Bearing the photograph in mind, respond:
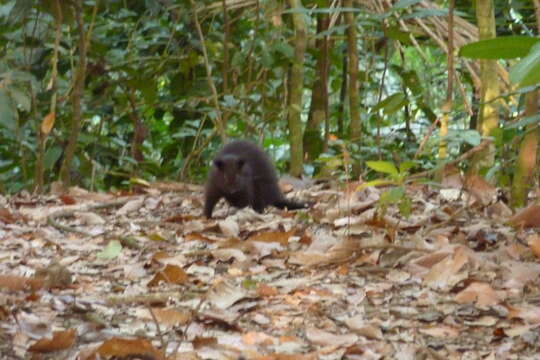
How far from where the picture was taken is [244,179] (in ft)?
20.2

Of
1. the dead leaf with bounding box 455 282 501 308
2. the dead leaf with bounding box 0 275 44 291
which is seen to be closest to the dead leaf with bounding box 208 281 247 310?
the dead leaf with bounding box 0 275 44 291

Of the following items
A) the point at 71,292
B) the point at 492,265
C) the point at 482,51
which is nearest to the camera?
the point at 482,51

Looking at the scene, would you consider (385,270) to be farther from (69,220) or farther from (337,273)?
(69,220)

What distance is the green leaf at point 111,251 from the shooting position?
12.9ft

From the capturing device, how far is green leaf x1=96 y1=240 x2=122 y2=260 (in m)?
3.93

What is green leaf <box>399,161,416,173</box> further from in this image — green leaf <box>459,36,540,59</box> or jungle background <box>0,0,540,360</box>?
green leaf <box>459,36,540,59</box>

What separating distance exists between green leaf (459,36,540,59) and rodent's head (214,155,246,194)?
3520mm

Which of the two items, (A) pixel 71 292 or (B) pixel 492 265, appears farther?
(B) pixel 492 265

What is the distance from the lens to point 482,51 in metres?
2.60

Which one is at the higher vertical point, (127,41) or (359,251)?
(127,41)

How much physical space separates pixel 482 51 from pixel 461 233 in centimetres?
153

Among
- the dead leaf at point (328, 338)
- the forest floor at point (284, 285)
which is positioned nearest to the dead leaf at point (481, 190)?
the forest floor at point (284, 285)

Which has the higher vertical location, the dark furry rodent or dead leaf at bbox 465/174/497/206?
dead leaf at bbox 465/174/497/206

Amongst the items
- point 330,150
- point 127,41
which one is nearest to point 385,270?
point 330,150
